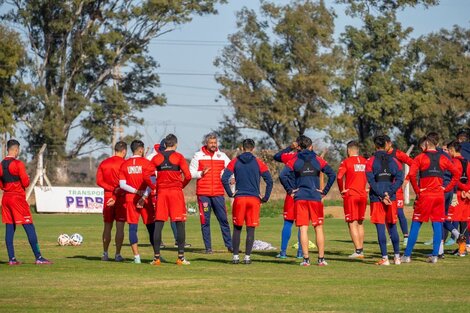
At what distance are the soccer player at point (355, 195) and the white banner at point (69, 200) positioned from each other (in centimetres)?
2629

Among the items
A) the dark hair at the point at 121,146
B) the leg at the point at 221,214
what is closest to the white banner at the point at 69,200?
the leg at the point at 221,214

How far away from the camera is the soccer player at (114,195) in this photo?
19844mm

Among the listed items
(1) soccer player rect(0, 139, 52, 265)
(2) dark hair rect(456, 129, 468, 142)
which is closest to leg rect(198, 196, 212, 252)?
(1) soccer player rect(0, 139, 52, 265)

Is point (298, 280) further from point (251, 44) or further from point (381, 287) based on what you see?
point (251, 44)

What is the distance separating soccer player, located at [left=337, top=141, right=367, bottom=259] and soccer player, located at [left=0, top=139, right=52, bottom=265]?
5426mm

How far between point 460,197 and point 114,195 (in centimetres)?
647

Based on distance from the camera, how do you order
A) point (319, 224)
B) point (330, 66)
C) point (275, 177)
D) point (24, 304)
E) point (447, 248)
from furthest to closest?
point (330, 66) → point (275, 177) → point (447, 248) → point (319, 224) → point (24, 304)

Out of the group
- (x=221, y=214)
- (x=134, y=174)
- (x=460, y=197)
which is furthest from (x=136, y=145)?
(x=460, y=197)

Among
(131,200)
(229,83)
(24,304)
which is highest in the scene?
(229,83)

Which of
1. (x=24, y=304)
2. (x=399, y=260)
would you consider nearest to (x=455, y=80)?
(x=399, y=260)

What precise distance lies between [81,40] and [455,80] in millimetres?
23668

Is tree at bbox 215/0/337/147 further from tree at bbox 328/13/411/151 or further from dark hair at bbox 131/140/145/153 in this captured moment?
dark hair at bbox 131/140/145/153

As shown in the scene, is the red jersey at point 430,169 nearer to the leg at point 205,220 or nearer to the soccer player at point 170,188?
the soccer player at point 170,188

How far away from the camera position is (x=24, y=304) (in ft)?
44.1
